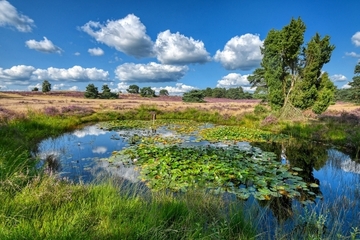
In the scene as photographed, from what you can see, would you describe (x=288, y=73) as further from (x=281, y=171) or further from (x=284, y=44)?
(x=281, y=171)

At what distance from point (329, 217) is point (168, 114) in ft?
72.7

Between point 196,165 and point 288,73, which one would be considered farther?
point 288,73

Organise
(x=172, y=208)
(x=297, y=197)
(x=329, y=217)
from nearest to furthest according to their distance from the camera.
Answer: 1. (x=172, y=208)
2. (x=329, y=217)
3. (x=297, y=197)

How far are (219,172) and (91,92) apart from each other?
57.0 metres

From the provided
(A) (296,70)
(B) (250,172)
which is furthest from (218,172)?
(A) (296,70)

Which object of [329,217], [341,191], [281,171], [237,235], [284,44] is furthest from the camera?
[284,44]

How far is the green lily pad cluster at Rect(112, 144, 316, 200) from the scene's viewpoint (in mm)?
5695

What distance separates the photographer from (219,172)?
22.5ft

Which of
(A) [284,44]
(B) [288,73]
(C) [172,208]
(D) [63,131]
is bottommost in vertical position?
(D) [63,131]

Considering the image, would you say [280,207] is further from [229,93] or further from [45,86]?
[45,86]

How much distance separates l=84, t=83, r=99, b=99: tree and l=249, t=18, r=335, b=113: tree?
49540mm

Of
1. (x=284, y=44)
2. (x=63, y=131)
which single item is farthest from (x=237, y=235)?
(x=284, y=44)

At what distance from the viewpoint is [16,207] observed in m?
3.06

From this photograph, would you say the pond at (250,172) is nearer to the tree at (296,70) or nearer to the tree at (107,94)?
the tree at (296,70)
